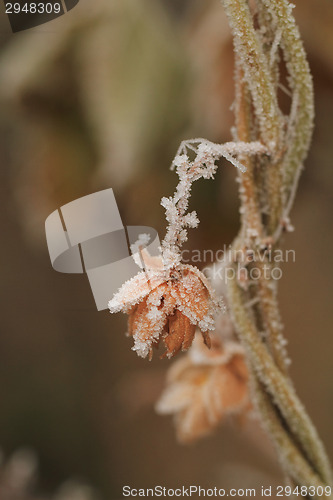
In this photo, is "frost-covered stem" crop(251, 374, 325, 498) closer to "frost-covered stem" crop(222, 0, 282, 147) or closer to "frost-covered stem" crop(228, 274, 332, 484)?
"frost-covered stem" crop(228, 274, 332, 484)

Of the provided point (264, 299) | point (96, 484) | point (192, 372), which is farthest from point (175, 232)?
point (96, 484)

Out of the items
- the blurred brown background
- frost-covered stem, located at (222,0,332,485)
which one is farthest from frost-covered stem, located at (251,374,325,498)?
the blurred brown background

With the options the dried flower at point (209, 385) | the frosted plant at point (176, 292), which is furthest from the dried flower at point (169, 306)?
the dried flower at point (209, 385)

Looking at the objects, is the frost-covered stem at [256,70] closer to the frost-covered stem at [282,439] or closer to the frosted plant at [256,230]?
the frosted plant at [256,230]

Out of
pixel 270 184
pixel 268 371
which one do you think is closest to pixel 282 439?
pixel 268 371

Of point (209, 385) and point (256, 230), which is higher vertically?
point (256, 230)

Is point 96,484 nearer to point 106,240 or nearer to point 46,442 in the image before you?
point 46,442

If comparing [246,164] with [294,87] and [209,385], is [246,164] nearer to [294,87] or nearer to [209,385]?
[294,87]
